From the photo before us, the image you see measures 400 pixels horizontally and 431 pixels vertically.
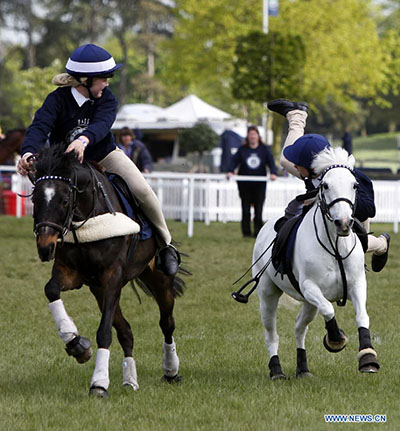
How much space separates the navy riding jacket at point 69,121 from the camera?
6.40 metres

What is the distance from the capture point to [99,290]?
265 inches

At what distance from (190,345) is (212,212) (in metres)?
13.9

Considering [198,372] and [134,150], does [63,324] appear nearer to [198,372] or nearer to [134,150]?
[198,372]

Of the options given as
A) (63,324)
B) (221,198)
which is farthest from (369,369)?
(221,198)

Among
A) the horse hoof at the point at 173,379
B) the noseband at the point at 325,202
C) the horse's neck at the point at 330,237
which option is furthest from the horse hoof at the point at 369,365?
the horse hoof at the point at 173,379

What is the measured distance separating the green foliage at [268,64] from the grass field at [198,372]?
2046 cm

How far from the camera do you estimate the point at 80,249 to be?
20.7ft

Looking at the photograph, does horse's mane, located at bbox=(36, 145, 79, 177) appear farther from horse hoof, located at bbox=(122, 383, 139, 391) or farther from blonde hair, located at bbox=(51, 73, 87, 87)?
horse hoof, located at bbox=(122, 383, 139, 391)

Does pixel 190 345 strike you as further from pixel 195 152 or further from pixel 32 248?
pixel 195 152

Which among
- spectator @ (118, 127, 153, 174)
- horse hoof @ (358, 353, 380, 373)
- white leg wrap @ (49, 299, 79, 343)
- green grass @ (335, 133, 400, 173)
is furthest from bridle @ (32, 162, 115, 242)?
green grass @ (335, 133, 400, 173)

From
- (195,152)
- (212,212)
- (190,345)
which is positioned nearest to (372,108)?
(195,152)

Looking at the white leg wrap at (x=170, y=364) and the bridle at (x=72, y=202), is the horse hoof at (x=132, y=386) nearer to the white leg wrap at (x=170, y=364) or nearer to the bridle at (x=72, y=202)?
the white leg wrap at (x=170, y=364)

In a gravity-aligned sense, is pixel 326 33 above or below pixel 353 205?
above

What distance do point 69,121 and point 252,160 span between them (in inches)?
474
